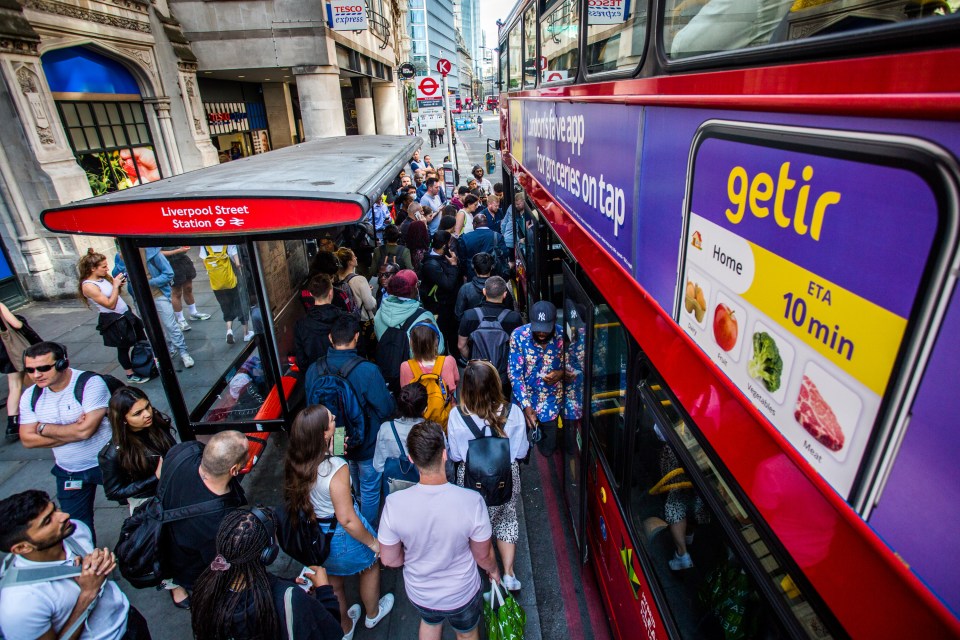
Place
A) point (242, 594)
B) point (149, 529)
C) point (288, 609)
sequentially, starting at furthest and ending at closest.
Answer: point (149, 529) → point (288, 609) → point (242, 594)

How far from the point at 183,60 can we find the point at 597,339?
15306 mm

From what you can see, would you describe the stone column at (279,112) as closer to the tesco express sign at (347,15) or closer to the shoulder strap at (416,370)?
the tesco express sign at (347,15)

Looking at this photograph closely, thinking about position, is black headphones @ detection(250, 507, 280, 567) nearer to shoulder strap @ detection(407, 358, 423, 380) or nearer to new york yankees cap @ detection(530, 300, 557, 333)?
shoulder strap @ detection(407, 358, 423, 380)

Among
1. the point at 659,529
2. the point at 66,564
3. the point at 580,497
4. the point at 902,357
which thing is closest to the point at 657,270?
the point at 902,357

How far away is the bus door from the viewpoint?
3.38m

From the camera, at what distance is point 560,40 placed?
377cm

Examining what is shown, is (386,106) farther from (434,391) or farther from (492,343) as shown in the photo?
(434,391)

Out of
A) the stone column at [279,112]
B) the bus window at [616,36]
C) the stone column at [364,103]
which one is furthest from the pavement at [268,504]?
the stone column at [364,103]

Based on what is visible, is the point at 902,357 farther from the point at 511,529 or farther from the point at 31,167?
the point at 31,167

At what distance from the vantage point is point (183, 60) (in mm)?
13797

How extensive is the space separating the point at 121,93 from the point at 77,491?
12007mm

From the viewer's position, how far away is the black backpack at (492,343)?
177 inches

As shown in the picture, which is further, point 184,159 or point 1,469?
point 184,159

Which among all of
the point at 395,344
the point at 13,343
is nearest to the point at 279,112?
the point at 13,343
